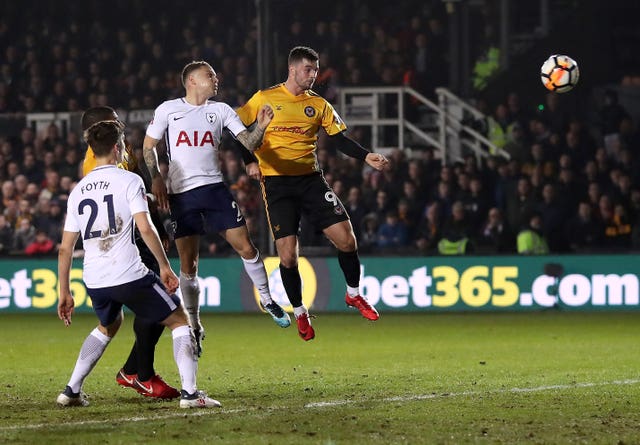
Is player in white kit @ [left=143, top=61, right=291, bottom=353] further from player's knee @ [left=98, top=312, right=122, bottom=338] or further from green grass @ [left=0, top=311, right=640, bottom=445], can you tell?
player's knee @ [left=98, top=312, right=122, bottom=338]

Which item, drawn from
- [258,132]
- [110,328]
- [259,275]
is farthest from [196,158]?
[110,328]

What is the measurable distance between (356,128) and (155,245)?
15039mm

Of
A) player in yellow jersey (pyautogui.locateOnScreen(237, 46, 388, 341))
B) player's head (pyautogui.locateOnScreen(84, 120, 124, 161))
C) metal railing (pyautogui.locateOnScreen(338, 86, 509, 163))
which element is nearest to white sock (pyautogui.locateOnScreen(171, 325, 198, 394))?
player's head (pyautogui.locateOnScreen(84, 120, 124, 161))

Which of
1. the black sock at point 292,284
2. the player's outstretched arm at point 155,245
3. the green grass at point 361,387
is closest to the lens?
the green grass at point 361,387

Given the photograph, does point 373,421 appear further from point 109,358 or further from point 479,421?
point 109,358

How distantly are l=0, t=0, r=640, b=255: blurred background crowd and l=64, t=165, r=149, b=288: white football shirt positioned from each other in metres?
10.4

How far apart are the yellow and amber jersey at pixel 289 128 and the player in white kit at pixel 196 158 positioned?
1.83 feet

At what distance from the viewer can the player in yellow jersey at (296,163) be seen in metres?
10.7

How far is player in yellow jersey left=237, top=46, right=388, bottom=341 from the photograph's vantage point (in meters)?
10.7

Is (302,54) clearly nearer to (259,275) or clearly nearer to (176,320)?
(259,275)

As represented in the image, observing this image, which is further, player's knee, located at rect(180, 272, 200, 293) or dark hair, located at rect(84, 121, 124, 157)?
player's knee, located at rect(180, 272, 200, 293)

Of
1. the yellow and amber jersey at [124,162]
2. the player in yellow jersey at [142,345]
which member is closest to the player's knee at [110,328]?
the player in yellow jersey at [142,345]

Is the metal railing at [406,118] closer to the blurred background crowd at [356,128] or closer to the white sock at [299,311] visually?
the blurred background crowd at [356,128]

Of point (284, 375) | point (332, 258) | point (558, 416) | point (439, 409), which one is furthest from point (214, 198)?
point (332, 258)
